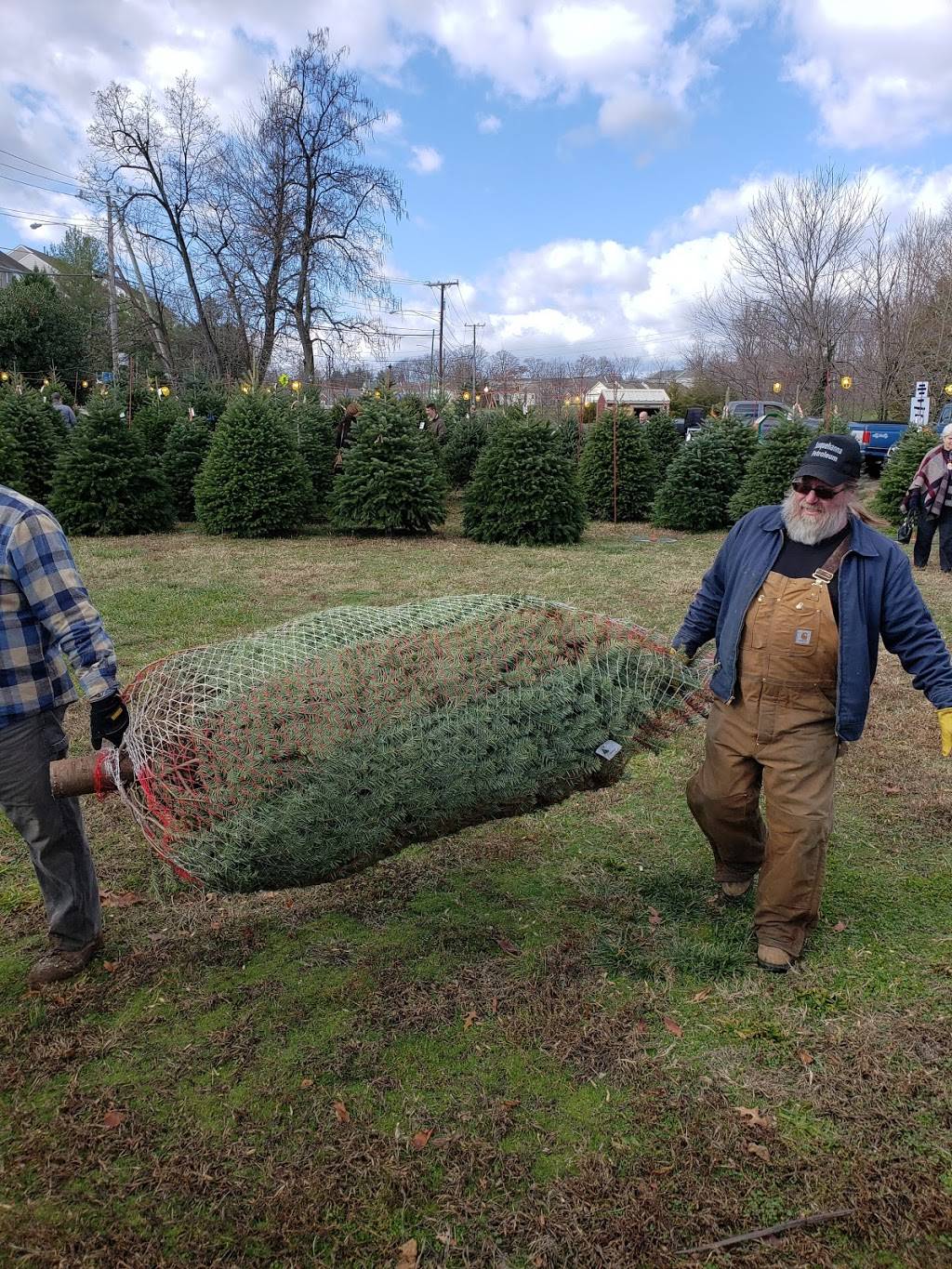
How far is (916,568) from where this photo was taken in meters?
10.6

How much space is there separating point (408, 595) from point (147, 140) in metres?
25.3

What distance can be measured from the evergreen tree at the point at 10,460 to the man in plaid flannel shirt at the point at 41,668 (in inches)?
485

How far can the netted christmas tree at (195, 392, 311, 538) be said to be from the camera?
13.0m

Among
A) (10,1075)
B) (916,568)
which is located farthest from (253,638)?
(916,568)

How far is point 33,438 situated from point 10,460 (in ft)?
2.89

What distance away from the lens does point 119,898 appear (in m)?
3.55

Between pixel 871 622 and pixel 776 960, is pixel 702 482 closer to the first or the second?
pixel 871 622

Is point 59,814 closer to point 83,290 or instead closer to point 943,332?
point 943,332

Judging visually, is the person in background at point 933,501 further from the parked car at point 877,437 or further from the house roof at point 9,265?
the house roof at point 9,265

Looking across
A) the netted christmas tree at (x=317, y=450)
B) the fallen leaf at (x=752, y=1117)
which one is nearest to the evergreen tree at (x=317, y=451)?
the netted christmas tree at (x=317, y=450)

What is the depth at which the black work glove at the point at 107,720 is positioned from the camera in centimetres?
269

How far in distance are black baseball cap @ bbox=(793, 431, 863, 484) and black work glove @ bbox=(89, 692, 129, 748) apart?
7.40 ft

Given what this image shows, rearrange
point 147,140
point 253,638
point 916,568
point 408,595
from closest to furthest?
1. point 253,638
2. point 408,595
3. point 916,568
4. point 147,140

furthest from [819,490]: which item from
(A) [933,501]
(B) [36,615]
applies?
(A) [933,501]
